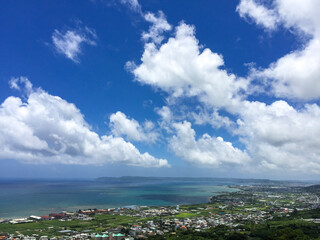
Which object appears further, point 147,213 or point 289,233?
point 147,213

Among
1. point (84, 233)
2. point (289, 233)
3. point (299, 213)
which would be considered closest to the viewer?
point (289, 233)

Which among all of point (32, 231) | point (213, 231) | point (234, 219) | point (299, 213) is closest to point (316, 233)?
point (213, 231)

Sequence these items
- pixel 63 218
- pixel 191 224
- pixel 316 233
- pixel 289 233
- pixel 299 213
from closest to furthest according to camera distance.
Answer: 1. pixel 289 233
2. pixel 316 233
3. pixel 191 224
4. pixel 63 218
5. pixel 299 213

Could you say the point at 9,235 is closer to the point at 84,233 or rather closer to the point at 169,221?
the point at 84,233

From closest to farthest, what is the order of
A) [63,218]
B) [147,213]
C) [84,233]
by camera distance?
[84,233] < [63,218] < [147,213]

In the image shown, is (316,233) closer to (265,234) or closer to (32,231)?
(265,234)

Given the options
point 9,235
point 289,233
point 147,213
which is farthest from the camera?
point 147,213

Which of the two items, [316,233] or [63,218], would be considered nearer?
[316,233]

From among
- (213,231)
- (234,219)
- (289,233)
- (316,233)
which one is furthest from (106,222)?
(316,233)
